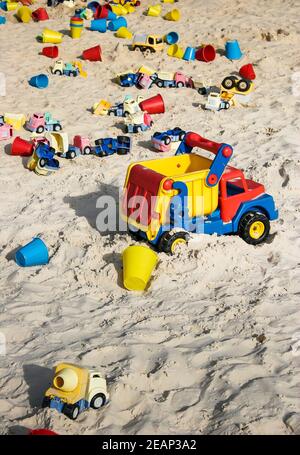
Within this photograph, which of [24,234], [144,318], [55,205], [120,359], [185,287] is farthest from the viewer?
[55,205]

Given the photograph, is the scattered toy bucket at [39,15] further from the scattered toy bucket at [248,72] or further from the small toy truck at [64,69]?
the scattered toy bucket at [248,72]

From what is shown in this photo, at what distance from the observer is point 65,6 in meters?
11.2

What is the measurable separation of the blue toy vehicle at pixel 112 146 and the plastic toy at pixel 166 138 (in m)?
0.29

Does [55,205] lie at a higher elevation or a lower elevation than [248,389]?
lower

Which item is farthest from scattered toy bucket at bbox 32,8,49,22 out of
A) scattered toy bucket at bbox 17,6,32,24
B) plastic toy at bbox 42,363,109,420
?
plastic toy at bbox 42,363,109,420

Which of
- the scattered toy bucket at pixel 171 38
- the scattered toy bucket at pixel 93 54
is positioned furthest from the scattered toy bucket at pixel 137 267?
the scattered toy bucket at pixel 171 38

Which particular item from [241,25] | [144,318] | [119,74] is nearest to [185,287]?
[144,318]

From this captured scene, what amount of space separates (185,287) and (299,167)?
2.31 meters

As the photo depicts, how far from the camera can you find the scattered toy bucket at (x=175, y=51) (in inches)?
368

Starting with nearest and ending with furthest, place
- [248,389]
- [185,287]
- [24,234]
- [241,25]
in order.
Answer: [248,389]
[185,287]
[24,234]
[241,25]

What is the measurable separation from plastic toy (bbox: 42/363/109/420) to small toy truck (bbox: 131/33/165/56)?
6925mm

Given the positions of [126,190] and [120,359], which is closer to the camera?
[120,359]

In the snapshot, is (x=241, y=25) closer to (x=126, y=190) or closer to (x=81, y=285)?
(x=126, y=190)

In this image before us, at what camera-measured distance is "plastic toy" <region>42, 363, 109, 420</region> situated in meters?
3.24
